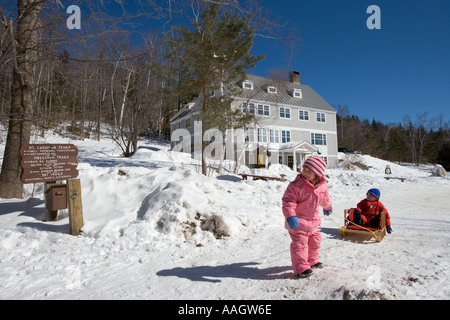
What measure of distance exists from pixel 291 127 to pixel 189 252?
96.3ft

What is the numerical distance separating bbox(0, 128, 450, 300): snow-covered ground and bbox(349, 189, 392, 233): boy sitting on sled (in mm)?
373

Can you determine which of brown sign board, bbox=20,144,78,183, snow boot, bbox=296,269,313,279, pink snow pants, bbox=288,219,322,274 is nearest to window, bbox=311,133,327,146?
brown sign board, bbox=20,144,78,183

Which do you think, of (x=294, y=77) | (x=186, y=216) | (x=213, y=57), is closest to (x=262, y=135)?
(x=294, y=77)

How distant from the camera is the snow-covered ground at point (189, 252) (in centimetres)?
310

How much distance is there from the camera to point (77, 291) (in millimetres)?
3205

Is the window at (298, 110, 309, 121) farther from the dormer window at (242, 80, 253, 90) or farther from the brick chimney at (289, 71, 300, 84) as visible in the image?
the dormer window at (242, 80, 253, 90)

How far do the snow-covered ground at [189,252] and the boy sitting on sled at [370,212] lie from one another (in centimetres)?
37

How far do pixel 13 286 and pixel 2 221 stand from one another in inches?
116

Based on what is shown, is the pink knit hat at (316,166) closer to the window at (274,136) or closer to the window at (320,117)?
the window at (274,136)

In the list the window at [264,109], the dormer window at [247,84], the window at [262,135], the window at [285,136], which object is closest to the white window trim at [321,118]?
the window at [285,136]
